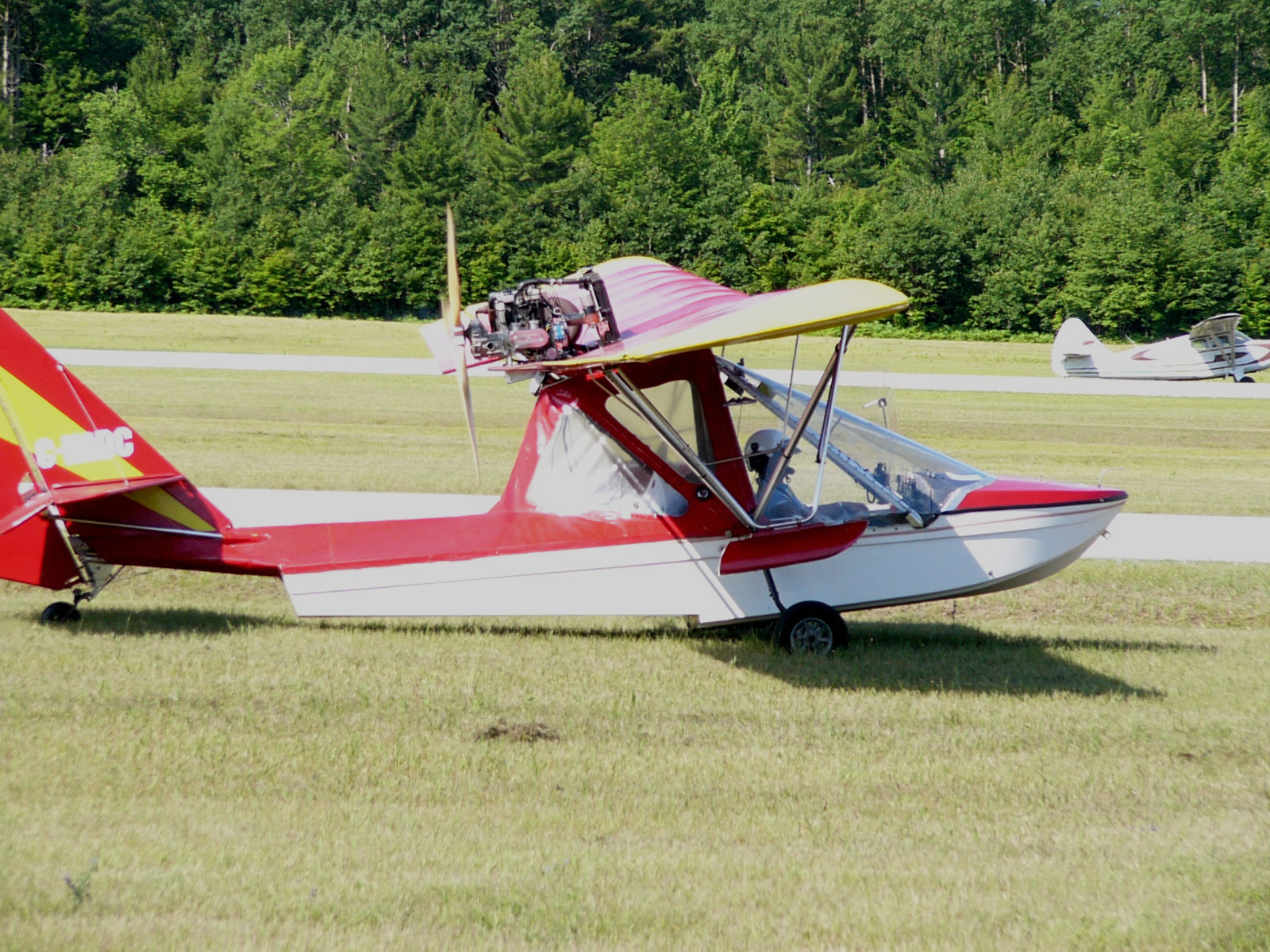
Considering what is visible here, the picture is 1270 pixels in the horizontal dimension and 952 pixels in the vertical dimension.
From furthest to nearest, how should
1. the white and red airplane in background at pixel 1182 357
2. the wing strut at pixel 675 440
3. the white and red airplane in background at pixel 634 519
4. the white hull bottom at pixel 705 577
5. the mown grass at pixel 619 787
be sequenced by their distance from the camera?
the white and red airplane in background at pixel 1182 357 < the white hull bottom at pixel 705 577 < the white and red airplane in background at pixel 634 519 < the wing strut at pixel 675 440 < the mown grass at pixel 619 787

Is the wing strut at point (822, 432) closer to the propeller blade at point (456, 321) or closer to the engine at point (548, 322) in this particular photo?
the engine at point (548, 322)

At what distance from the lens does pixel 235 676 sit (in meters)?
7.57

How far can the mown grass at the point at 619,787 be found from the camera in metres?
4.53

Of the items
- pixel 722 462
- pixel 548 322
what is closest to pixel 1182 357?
pixel 722 462

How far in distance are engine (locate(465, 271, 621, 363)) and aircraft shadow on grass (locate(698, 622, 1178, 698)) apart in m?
2.43

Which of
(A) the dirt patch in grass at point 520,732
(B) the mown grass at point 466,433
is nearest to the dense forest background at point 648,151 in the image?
(B) the mown grass at point 466,433

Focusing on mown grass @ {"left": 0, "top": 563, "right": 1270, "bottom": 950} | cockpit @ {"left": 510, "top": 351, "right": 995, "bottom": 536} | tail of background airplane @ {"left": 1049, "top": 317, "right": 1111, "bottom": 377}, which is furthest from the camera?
tail of background airplane @ {"left": 1049, "top": 317, "right": 1111, "bottom": 377}

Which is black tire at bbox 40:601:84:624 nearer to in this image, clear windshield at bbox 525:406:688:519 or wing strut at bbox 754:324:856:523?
clear windshield at bbox 525:406:688:519

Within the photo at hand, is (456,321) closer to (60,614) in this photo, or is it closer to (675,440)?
(675,440)

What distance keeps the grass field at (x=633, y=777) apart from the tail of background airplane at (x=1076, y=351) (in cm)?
2425

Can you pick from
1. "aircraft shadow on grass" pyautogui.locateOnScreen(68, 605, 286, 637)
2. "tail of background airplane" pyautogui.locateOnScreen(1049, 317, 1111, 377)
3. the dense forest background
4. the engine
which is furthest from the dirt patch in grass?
the dense forest background

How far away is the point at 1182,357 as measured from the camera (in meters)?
33.2

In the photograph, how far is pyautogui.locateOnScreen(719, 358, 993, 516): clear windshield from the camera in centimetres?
848

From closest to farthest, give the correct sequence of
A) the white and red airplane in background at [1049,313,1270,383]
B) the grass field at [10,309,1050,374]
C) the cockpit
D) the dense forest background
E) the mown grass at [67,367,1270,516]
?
the cockpit
the mown grass at [67,367,1270,516]
the white and red airplane in background at [1049,313,1270,383]
the grass field at [10,309,1050,374]
the dense forest background
